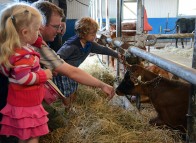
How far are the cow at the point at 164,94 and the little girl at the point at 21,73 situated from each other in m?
1.29

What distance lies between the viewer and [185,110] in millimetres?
2658

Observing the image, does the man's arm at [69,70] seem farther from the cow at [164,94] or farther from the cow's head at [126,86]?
the cow's head at [126,86]

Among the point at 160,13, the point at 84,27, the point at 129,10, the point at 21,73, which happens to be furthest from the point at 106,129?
the point at 160,13

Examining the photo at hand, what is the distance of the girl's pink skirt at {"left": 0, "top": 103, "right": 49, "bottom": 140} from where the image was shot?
176 cm

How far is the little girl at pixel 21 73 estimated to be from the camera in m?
1.67

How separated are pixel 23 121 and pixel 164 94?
156 centimetres

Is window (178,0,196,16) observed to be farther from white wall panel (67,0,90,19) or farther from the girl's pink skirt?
the girl's pink skirt

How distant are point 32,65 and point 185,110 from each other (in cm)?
160

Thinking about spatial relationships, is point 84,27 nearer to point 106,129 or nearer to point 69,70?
point 69,70

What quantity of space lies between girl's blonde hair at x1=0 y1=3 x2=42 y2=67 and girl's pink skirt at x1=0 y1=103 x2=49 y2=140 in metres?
0.32

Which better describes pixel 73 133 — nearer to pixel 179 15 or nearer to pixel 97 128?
pixel 97 128

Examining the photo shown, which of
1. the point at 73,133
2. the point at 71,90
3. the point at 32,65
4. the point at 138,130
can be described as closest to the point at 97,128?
the point at 73,133

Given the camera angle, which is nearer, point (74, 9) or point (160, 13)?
point (74, 9)

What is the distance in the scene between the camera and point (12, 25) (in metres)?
1.67
